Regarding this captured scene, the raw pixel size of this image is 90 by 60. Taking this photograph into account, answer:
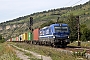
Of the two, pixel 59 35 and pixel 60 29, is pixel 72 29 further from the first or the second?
pixel 59 35

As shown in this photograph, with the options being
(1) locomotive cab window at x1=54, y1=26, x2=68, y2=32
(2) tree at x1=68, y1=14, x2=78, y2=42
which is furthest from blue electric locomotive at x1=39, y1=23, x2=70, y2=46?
(2) tree at x1=68, y1=14, x2=78, y2=42

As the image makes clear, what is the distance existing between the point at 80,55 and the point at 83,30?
246 feet

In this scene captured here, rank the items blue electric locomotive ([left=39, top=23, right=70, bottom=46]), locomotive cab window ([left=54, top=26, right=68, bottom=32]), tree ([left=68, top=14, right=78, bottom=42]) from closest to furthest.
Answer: blue electric locomotive ([left=39, top=23, right=70, bottom=46]) → locomotive cab window ([left=54, top=26, right=68, bottom=32]) → tree ([left=68, top=14, right=78, bottom=42])

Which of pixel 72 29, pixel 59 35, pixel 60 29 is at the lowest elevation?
pixel 59 35

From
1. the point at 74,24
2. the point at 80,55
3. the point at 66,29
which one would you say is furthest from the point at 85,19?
the point at 80,55

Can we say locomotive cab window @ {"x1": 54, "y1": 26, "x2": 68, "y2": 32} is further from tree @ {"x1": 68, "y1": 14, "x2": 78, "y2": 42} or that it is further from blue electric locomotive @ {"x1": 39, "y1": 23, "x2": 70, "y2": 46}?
tree @ {"x1": 68, "y1": 14, "x2": 78, "y2": 42}

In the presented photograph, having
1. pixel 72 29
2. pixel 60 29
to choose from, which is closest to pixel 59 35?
pixel 60 29

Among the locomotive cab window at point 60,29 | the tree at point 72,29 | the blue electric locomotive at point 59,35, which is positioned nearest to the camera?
the blue electric locomotive at point 59,35

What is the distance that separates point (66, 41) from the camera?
37094 millimetres

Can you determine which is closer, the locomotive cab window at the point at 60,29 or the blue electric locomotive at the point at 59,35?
the blue electric locomotive at the point at 59,35

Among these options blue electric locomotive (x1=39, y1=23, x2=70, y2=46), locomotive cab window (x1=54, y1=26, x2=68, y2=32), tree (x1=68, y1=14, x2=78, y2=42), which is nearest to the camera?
blue electric locomotive (x1=39, y1=23, x2=70, y2=46)

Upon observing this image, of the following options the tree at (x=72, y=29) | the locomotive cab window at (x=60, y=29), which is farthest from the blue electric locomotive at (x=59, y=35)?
the tree at (x=72, y=29)

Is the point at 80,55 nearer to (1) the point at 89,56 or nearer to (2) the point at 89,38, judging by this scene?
(1) the point at 89,56

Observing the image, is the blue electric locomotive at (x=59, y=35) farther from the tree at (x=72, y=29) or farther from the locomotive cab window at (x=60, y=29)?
the tree at (x=72, y=29)
